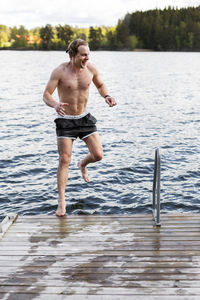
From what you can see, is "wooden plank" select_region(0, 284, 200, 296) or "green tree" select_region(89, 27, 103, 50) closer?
"wooden plank" select_region(0, 284, 200, 296)

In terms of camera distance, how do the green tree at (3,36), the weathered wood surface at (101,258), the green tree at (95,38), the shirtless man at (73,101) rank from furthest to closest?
the green tree at (3,36)
the green tree at (95,38)
the shirtless man at (73,101)
the weathered wood surface at (101,258)

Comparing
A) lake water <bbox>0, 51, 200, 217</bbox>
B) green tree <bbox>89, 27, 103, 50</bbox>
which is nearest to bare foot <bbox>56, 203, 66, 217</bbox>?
lake water <bbox>0, 51, 200, 217</bbox>

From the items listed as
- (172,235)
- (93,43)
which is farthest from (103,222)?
(93,43)

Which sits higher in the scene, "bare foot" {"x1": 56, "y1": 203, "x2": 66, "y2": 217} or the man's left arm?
the man's left arm

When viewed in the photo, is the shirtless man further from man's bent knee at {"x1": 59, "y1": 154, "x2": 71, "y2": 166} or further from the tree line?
the tree line

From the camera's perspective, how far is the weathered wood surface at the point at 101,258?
345cm

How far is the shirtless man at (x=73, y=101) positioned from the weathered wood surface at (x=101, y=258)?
2.39 feet

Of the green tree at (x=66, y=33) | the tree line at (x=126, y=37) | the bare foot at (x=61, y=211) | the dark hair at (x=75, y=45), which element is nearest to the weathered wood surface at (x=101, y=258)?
the bare foot at (x=61, y=211)

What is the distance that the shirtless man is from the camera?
4934 millimetres

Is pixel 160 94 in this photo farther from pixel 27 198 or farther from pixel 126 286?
pixel 126 286

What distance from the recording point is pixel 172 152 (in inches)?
503

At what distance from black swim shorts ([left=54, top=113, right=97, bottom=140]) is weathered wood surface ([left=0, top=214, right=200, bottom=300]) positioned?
1154mm

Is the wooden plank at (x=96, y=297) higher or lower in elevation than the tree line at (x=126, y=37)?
lower

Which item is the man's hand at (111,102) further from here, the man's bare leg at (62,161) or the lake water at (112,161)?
the lake water at (112,161)
